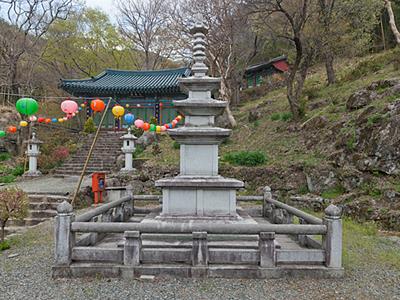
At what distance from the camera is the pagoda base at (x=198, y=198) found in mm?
7410

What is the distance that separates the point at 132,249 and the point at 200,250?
4.30ft

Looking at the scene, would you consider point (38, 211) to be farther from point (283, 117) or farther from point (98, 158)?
point (283, 117)

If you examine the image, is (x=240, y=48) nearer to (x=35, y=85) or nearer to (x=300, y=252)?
(x=35, y=85)

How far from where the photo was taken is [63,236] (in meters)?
5.91

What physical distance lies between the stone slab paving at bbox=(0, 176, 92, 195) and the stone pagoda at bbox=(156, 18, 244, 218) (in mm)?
8849

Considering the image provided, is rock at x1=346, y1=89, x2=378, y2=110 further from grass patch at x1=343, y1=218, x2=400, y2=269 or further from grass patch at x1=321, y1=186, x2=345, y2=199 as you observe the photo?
grass patch at x1=343, y1=218, x2=400, y2=269

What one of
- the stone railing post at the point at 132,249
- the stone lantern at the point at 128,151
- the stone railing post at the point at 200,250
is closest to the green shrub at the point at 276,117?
the stone lantern at the point at 128,151

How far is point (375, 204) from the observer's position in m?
11.7

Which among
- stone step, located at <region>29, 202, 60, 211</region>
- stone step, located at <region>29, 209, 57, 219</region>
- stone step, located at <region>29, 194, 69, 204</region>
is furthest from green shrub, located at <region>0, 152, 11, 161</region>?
stone step, located at <region>29, 209, 57, 219</region>

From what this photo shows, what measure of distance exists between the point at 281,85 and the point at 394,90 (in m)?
22.3

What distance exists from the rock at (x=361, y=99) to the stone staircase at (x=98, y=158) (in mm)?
16139

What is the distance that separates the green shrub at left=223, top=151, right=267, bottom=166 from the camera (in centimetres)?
1711

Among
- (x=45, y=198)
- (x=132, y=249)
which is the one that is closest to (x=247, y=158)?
(x=45, y=198)

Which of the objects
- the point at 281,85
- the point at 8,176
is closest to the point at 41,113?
the point at 8,176
